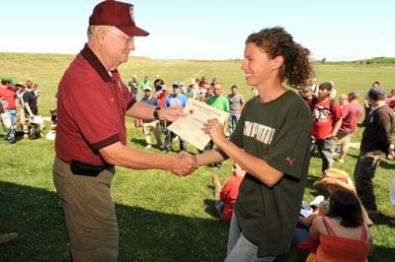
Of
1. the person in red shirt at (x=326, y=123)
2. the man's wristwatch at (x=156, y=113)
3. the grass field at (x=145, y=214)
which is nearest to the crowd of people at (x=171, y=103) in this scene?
the grass field at (x=145, y=214)

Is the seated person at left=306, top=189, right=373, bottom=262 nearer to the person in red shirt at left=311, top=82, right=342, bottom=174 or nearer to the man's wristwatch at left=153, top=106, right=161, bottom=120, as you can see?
the man's wristwatch at left=153, top=106, right=161, bottom=120

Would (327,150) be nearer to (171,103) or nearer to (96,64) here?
(171,103)

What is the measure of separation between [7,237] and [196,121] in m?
4.37

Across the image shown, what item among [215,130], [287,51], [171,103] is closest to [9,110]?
[171,103]

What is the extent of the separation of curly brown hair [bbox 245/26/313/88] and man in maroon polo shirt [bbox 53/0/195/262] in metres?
0.96

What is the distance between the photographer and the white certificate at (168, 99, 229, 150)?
3621mm

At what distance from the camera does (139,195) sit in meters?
9.60

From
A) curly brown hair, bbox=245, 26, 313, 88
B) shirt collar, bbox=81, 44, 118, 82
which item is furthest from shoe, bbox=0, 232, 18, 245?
curly brown hair, bbox=245, 26, 313, 88

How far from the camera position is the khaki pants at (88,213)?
11.5ft

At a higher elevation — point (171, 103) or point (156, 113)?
point (156, 113)

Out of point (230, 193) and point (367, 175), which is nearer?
point (230, 193)

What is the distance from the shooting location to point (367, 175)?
8109 millimetres

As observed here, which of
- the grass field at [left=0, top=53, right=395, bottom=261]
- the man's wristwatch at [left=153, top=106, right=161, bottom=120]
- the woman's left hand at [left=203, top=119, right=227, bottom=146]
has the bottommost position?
the grass field at [left=0, top=53, right=395, bottom=261]

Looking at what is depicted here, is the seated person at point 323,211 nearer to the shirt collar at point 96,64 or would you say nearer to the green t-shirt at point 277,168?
the green t-shirt at point 277,168
